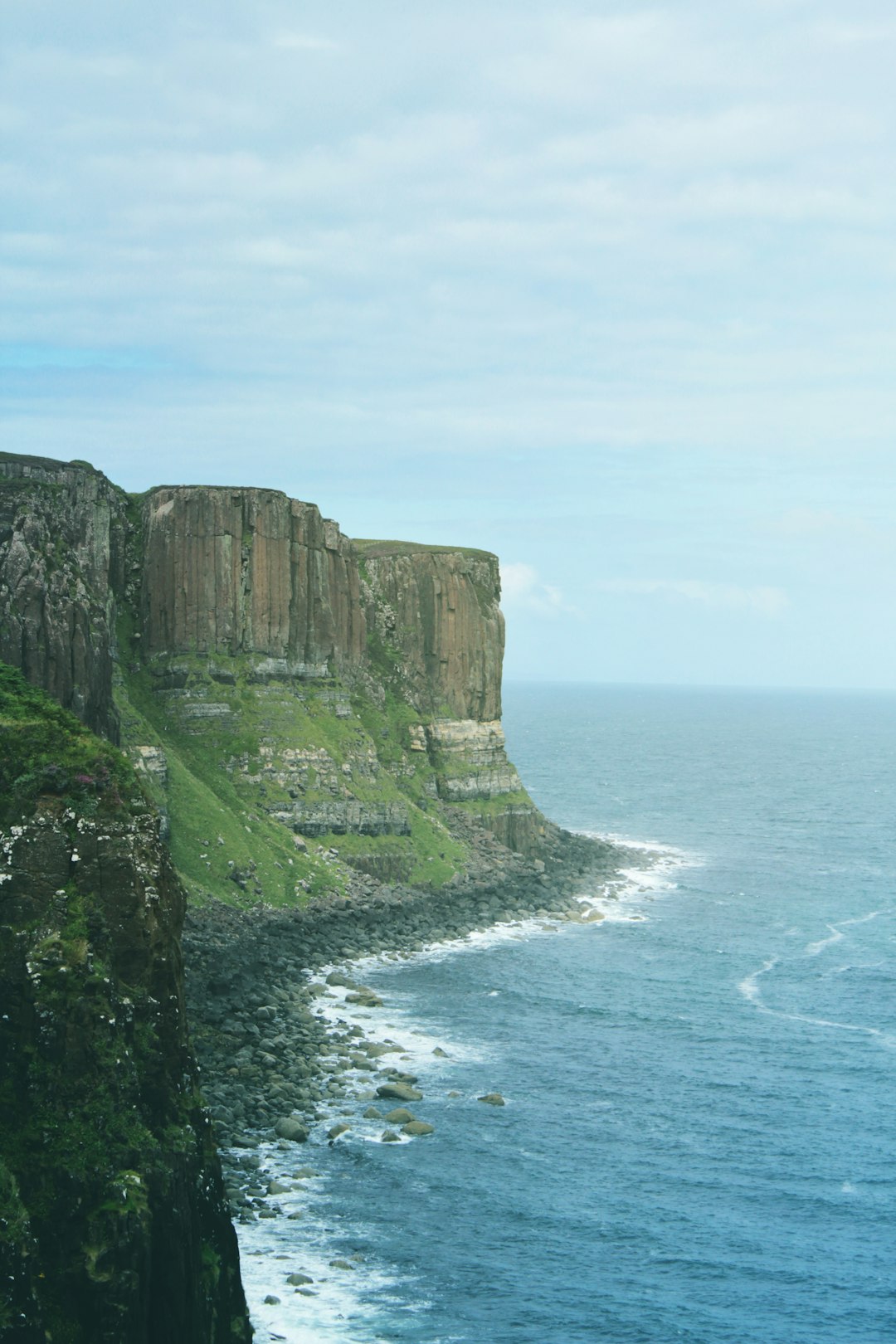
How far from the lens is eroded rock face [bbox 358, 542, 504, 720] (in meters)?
129

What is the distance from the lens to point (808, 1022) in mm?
78938

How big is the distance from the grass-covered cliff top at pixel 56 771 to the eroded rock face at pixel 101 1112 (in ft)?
2.01

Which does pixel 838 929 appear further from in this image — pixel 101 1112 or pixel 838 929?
pixel 101 1112

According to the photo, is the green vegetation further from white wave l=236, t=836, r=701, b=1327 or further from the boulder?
the boulder

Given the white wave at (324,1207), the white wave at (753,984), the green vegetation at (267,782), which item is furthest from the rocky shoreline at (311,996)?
the white wave at (753,984)

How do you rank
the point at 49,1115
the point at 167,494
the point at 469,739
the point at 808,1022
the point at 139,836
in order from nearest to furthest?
the point at 49,1115, the point at 139,836, the point at 808,1022, the point at 167,494, the point at 469,739

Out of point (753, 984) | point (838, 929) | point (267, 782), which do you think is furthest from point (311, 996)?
point (838, 929)

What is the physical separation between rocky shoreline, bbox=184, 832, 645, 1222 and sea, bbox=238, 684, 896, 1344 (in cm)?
144

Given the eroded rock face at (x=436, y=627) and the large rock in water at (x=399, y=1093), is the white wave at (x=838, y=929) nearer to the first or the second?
the eroded rock face at (x=436, y=627)

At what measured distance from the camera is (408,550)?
134500 millimetres

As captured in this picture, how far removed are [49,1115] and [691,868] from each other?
102 m

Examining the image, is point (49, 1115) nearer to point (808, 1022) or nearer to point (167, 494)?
point (808, 1022)

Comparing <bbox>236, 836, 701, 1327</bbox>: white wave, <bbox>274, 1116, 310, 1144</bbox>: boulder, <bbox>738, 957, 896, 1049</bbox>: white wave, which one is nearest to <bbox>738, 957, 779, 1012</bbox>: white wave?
<bbox>738, 957, 896, 1049</bbox>: white wave

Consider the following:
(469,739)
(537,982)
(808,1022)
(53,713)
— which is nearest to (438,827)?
(469,739)
